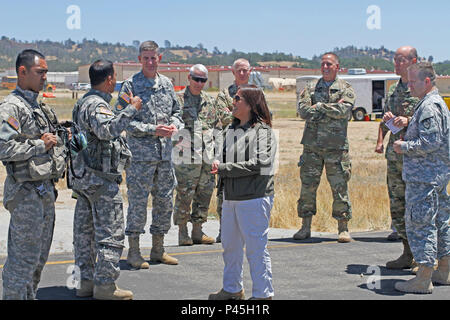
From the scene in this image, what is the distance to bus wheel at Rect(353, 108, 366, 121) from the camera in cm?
4428

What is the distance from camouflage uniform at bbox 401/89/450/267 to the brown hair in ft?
5.02

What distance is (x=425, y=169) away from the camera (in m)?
6.94

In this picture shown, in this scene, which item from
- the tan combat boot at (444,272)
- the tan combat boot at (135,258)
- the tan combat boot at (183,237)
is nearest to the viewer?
the tan combat boot at (444,272)

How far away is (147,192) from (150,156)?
0.41m

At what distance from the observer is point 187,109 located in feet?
31.2

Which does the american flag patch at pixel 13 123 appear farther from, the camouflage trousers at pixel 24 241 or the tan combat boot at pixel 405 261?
the tan combat boot at pixel 405 261

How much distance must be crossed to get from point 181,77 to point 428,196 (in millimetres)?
87206

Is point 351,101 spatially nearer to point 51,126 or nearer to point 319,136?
point 319,136

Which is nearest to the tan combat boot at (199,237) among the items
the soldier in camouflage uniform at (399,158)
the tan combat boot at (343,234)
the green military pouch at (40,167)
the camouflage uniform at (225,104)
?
the camouflage uniform at (225,104)

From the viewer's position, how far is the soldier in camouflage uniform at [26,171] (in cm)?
550

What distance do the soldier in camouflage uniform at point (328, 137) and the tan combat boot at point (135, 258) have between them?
2802 mm

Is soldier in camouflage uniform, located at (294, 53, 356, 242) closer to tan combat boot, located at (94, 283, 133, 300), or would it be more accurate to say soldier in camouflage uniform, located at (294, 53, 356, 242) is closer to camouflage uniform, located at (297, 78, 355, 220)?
camouflage uniform, located at (297, 78, 355, 220)

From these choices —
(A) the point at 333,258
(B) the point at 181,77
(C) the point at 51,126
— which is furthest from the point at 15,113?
(B) the point at 181,77

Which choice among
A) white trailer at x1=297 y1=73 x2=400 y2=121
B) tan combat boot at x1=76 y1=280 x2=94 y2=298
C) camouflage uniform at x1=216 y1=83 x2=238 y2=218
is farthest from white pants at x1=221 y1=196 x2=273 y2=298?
white trailer at x1=297 y1=73 x2=400 y2=121
